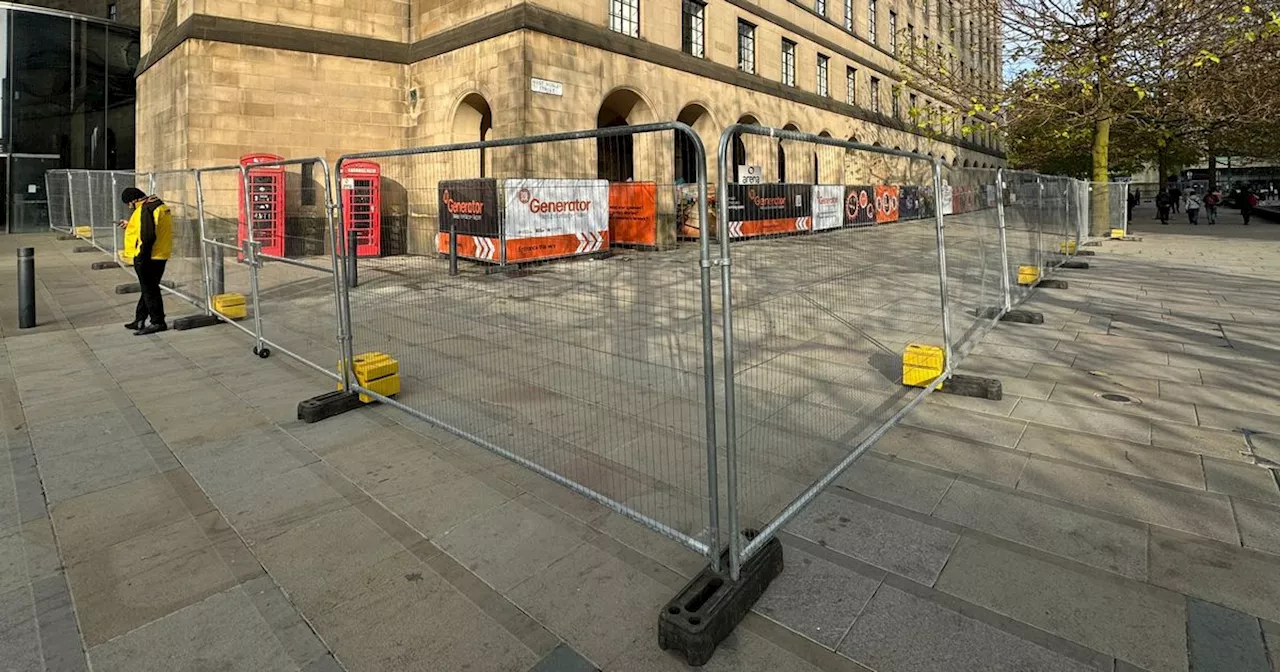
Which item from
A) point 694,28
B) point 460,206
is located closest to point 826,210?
point 460,206

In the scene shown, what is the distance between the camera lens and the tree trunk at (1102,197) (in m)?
21.6

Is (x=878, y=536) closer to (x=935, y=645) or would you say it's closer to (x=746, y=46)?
(x=935, y=645)

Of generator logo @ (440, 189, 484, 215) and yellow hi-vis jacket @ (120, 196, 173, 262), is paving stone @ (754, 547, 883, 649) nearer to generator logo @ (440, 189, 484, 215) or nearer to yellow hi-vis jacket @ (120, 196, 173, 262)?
yellow hi-vis jacket @ (120, 196, 173, 262)

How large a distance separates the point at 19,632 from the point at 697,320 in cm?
740

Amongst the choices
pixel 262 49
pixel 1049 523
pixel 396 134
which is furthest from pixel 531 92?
pixel 1049 523

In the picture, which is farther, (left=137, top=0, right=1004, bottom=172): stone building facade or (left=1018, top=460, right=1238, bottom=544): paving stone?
(left=137, top=0, right=1004, bottom=172): stone building facade

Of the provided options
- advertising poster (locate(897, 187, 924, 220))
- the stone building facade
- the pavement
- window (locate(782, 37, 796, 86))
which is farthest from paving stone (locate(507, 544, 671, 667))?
window (locate(782, 37, 796, 86))

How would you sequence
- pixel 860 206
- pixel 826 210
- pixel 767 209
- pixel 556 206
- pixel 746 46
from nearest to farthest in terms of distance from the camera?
1. pixel 767 209
2. pixel 826 210
3. pixel 860 206
4. pixel 556 206
5. pixel 746 46

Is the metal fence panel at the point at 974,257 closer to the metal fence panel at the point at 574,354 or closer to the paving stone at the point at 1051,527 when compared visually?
the metal fence panel at the point at 574,354

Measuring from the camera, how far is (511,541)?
3301 mm

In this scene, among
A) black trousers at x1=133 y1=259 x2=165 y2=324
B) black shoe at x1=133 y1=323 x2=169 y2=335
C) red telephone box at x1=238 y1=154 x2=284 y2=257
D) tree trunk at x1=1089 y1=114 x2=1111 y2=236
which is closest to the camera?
black trousers at x1=133 y1=259 x2=165 y2=324

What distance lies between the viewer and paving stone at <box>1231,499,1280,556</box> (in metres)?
3.13

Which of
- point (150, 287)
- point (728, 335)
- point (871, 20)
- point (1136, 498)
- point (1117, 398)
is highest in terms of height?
point (871, 20)

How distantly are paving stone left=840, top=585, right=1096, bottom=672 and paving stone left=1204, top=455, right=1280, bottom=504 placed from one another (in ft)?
7.10
